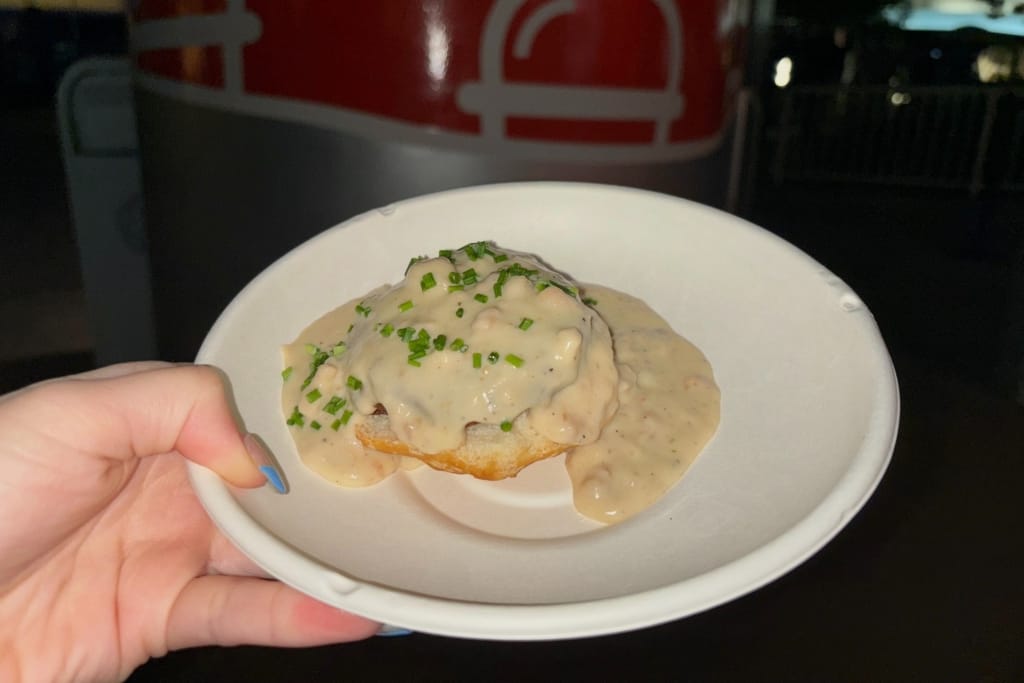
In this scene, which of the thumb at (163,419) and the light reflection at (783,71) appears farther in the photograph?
the light reflection at (783,71)

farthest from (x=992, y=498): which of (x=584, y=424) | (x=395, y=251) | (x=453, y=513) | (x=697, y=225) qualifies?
(x=395, y=251)

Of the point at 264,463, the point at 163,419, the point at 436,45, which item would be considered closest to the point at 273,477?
the point at 264,463

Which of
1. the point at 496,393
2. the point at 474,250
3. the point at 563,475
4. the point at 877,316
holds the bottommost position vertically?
the point at 877,316

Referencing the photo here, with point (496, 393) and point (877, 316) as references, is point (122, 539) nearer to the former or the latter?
point (496, 393)

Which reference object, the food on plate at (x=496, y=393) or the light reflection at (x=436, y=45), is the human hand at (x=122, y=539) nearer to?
the food on plate at (x=496, y=393)

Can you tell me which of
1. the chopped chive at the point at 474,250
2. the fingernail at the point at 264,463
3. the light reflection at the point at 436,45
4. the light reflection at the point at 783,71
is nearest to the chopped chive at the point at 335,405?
the fingernail at the point at 264,463

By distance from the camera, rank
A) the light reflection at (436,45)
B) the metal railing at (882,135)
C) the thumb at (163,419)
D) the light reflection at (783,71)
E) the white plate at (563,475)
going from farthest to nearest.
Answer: the metal railing at (882,135)
the light reflection at (783,71)
the light reflection at (436,45)
the thumb at (163,419)
the white plate at (563,475)

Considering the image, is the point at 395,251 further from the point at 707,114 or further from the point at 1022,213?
the point at 1022,213
